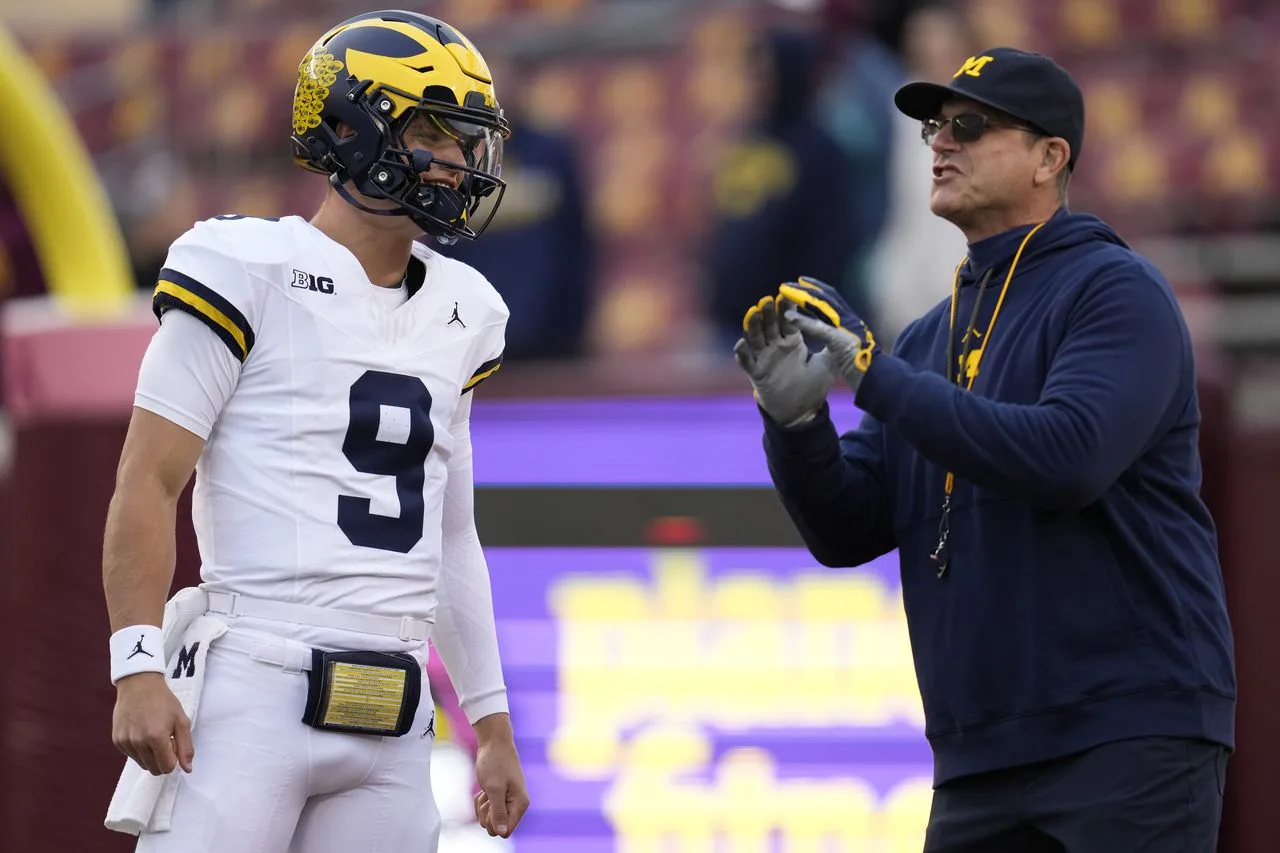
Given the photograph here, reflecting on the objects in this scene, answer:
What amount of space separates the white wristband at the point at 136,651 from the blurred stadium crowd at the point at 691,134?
399cm

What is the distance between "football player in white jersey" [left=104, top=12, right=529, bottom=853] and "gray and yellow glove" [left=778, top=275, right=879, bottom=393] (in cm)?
47

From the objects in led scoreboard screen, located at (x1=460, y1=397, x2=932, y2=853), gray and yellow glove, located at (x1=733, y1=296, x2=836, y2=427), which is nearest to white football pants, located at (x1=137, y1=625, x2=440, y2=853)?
gray and yellow glove, located at (x1=733, y1=296, x2=836, y2=427)

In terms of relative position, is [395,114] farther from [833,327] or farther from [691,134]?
[691,134]

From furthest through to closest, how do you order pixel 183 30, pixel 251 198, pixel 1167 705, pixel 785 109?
pixel 183 30 → pixel 251 198 → pixel 785 109 → pixel 1167 705

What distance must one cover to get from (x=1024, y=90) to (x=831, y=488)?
0.70 m

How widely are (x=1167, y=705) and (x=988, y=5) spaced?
7734mm

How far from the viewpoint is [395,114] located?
2.54m

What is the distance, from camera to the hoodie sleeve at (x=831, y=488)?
2.81 m

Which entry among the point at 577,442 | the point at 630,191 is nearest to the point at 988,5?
the point at 630,191

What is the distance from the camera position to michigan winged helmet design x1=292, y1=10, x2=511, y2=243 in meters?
2.54

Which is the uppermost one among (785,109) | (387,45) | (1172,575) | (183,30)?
(183,30)

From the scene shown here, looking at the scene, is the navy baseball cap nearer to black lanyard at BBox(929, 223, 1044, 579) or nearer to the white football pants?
black lanyard at BBox(929, 223, 1044, 579)

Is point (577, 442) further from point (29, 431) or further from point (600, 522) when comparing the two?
point (29, 431)

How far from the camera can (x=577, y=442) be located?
4.08 m
